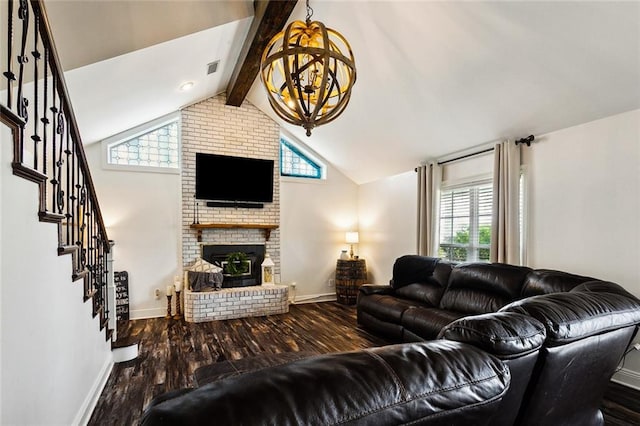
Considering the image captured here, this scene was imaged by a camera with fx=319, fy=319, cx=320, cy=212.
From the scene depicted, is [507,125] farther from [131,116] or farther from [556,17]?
[131,116]

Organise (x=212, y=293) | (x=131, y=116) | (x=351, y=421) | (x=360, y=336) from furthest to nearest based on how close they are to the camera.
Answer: (x=212, y=293)
(x=131, y=116)
(x=360, y=336)
(x=351, y=421)

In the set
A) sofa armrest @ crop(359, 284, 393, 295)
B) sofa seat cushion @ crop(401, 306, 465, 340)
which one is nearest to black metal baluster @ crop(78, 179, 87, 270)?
sofa seat cushion @ crop(401, 306, 465, 340)

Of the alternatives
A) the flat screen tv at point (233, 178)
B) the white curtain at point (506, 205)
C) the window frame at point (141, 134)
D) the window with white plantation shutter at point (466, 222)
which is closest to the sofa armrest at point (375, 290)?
the window with white plantation shutter at point (466, 222)

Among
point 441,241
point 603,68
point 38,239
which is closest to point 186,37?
point 38,239

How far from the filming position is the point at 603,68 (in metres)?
2.62

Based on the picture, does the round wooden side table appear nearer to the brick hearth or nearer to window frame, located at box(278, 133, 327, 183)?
the brick hearth

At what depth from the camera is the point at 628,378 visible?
2758 millimetres

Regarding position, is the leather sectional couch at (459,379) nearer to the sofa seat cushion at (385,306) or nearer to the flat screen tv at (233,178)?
the sofa seat cushion at (385,306)

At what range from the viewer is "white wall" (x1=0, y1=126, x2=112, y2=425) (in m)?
1.30

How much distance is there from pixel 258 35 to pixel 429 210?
10.8 feet

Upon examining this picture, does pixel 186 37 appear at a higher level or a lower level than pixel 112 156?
higher

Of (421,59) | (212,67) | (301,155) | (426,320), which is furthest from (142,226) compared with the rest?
(421,59)

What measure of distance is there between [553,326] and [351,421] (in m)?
0.85

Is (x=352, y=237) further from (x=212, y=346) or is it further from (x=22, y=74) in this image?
(x=22, y=74)
